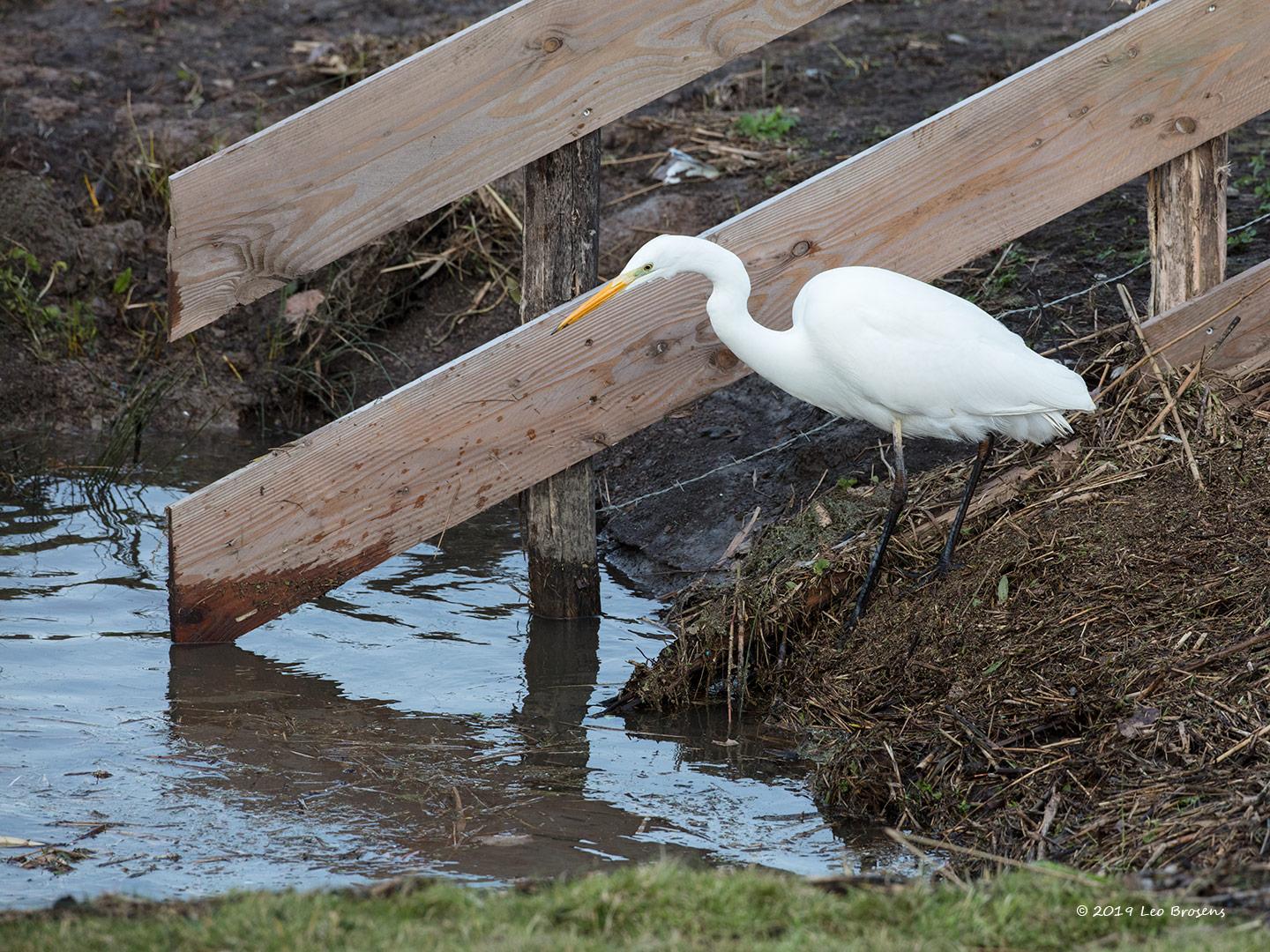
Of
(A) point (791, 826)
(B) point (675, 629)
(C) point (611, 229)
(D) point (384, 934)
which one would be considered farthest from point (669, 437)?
(D) point (384, 934)

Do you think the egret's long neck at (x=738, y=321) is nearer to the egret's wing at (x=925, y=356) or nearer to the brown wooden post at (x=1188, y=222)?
the egret's wing at (x=925, y=356)

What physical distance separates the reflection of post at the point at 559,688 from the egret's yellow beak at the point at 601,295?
1.38m

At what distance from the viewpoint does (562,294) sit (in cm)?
499

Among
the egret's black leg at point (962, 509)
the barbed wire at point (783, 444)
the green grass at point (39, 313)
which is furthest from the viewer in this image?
the green grass at point (39, 313)

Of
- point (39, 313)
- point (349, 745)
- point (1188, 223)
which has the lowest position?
point (349, 745)

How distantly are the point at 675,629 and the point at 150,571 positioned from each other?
2.48 metres

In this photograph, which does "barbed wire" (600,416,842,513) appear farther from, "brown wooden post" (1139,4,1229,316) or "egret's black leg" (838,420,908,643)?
"brown wooden post" (1139,4,1229,316)

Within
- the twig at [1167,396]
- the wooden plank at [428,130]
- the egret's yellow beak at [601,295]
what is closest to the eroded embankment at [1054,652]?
the twig at [1167,396]

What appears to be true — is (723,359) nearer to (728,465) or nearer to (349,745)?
(728,465)

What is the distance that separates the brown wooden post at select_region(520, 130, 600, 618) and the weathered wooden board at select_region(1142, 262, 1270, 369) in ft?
6.74

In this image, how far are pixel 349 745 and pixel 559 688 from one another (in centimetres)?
90

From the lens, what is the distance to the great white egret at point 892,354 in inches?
176

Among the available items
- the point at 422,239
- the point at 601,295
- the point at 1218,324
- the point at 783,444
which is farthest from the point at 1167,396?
the point at 422,239

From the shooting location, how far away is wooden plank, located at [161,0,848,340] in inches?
170
